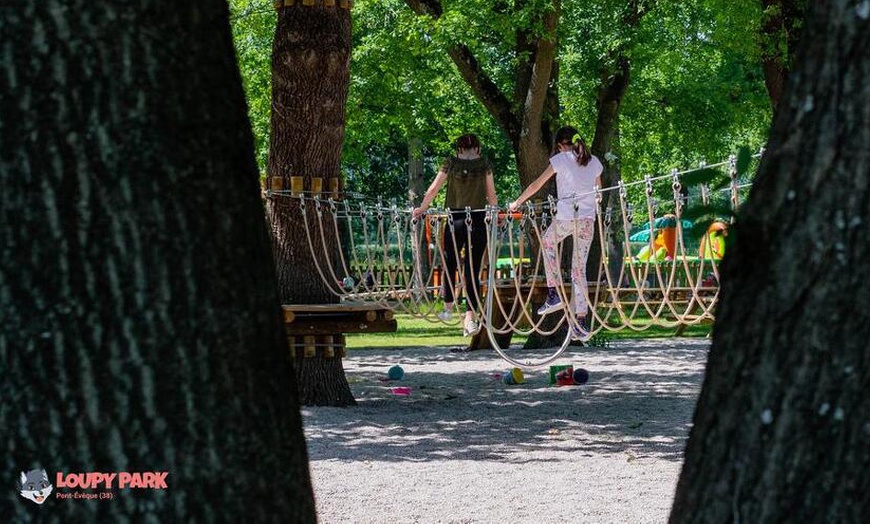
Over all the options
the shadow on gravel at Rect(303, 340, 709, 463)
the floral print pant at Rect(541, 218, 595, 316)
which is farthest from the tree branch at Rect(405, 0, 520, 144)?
the floral print pant at Rect(541, 218, 595, 316)

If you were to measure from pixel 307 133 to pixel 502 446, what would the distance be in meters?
2.88

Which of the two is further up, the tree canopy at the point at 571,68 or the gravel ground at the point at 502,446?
the tree canopy at the point at 571,68

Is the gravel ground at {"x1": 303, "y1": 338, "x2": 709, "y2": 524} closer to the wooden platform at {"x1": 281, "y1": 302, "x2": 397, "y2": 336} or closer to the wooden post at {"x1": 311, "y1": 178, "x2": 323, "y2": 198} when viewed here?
the wooden platform at {"x1": 281, "y1": 302, "x2": 397, "y2": 336}

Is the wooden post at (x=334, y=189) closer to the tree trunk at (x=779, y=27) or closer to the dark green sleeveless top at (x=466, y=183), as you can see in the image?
the dark green sleeveless top at (x=466, y=183)

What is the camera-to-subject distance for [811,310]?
2176 mm

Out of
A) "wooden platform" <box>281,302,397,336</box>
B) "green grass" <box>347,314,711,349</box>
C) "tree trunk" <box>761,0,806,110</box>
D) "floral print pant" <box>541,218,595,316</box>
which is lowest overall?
"green grass" <box>347,314,711,349</box>

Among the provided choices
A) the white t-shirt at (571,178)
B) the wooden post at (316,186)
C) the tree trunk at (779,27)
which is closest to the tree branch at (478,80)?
the tree trunk at (779,27)

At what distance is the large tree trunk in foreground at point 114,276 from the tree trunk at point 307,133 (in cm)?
749

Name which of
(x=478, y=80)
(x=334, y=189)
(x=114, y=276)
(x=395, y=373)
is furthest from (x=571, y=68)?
(x=114, y=276)

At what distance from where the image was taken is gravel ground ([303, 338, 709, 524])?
6.27 meters

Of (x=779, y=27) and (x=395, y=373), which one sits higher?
(x=779, y=27)

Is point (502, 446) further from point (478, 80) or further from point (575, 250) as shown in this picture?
point (478, 80)

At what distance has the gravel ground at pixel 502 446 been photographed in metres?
6.27

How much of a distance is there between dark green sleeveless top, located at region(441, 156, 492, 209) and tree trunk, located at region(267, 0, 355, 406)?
3.36 ft
